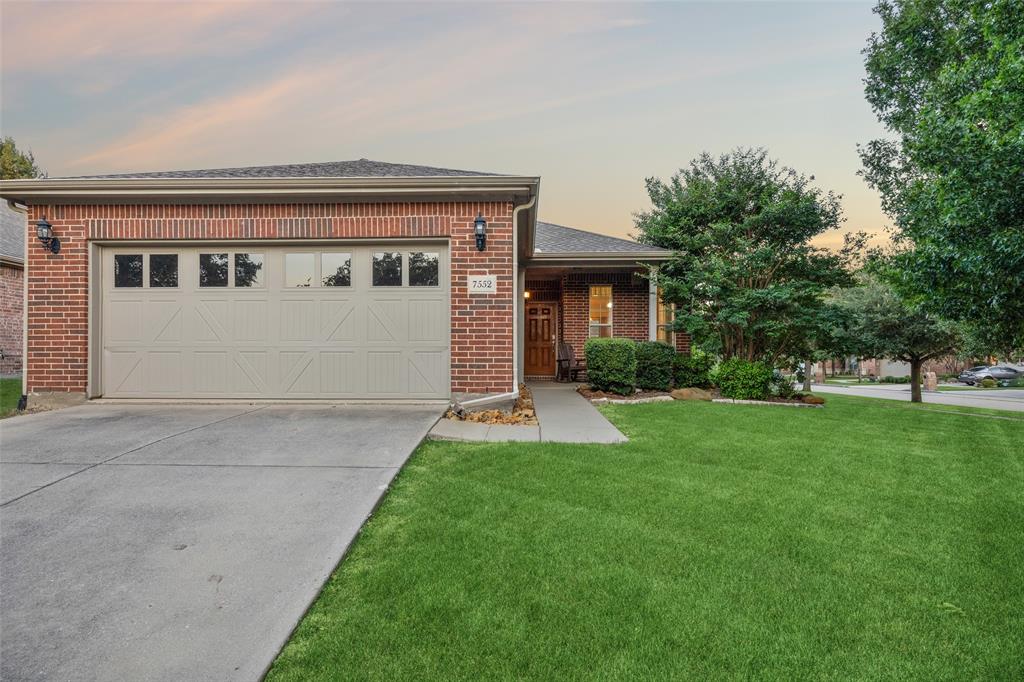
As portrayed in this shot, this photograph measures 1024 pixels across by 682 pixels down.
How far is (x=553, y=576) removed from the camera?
233cm

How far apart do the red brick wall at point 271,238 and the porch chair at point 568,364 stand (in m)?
5.44

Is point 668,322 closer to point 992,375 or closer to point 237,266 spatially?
point 237,266

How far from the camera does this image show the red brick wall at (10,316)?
1244 cm

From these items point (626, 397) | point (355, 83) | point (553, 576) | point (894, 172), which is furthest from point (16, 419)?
point (894, 172)

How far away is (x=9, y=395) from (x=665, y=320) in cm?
1306

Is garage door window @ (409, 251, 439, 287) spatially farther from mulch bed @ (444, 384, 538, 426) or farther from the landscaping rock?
the landscaping rock

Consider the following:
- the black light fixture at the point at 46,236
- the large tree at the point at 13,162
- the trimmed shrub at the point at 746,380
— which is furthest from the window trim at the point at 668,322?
the large tree at the point at 13,162

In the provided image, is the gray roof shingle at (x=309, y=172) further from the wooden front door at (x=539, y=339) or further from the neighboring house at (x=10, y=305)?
the neighboring house at (x=10, y=305)

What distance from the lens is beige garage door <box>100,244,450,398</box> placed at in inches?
264

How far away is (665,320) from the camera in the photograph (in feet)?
38.3

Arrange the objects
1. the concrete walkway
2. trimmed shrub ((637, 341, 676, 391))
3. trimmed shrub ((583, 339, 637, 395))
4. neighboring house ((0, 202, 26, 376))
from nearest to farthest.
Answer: the concrete walkway → trimmed shrub ((583, 339, 637, 395)) → trimmed shrub ((637, 341, 676, 391)) → neighboring house ((0, 202, 26, 376))

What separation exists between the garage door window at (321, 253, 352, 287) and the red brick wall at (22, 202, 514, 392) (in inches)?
13.1

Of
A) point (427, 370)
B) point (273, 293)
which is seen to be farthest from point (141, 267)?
point (427, 370)

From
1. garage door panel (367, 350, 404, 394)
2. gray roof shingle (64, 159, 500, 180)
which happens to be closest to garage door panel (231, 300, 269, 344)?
garage door panel (367, 350, 404, 394)
